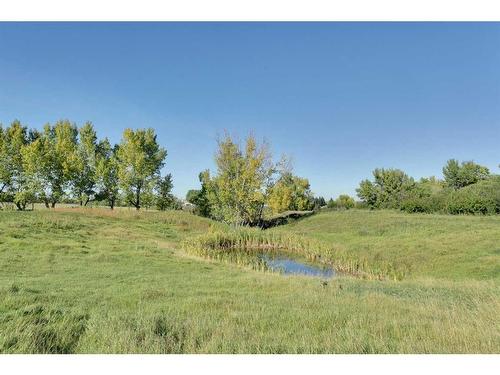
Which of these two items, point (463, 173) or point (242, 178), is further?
point (463, 173)

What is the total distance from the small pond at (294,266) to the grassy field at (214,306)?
2979 millimetres

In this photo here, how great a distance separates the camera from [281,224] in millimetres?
47656

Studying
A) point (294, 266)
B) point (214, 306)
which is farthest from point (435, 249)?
point (214, 306)

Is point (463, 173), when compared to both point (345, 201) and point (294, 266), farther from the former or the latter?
point (294, 266)

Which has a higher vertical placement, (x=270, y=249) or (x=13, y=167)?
(x=13, y=167)

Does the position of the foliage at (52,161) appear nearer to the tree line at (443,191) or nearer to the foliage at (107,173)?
the foliage at (107,173)

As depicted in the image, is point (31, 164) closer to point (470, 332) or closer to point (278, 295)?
point (278, 295)

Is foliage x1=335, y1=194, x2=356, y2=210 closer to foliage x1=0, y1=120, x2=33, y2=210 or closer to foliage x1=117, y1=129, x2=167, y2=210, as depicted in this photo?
foliage x1=117, y1=129, x2=167, y2=210

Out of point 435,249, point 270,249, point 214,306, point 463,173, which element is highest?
point 463,173

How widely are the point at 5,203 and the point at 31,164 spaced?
7.57m

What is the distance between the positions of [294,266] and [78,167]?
31.7m

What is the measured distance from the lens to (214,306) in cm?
732

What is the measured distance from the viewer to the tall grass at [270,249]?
16516mm

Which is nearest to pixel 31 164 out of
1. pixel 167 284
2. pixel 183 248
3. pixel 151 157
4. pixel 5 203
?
pixel 5 203
